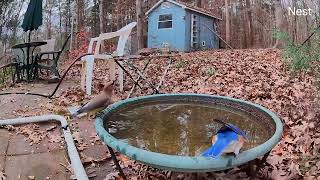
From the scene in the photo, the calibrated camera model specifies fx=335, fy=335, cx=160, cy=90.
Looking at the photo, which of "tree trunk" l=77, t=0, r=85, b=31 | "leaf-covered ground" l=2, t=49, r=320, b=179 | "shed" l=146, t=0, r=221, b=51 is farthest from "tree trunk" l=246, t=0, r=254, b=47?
"leaf-covered ground" l=2, t=49, r=320, b=179

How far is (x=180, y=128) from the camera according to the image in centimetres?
278

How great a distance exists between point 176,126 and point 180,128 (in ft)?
0.17

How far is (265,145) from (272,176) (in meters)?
0.68

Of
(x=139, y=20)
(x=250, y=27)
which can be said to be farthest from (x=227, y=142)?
(x=250, y=27)

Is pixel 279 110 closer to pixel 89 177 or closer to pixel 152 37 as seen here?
pixel 89 177

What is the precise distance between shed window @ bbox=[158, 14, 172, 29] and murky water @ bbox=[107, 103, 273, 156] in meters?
13.7

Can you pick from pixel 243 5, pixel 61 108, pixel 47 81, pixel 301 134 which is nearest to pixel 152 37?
pixel 243 5

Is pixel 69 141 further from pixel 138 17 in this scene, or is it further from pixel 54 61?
pixel 138 17

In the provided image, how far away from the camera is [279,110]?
3699 mm

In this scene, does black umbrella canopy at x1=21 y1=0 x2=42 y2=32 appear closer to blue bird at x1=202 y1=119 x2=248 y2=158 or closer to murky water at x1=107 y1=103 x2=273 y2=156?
murky water at x1=107 y1=103 x2=273 y2=156

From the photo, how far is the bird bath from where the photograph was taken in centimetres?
176

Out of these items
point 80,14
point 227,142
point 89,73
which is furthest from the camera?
point 80,14

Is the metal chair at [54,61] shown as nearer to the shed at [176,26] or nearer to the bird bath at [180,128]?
the bird bath at [180,128]

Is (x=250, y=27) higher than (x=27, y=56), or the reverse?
(x=250, y=27)
